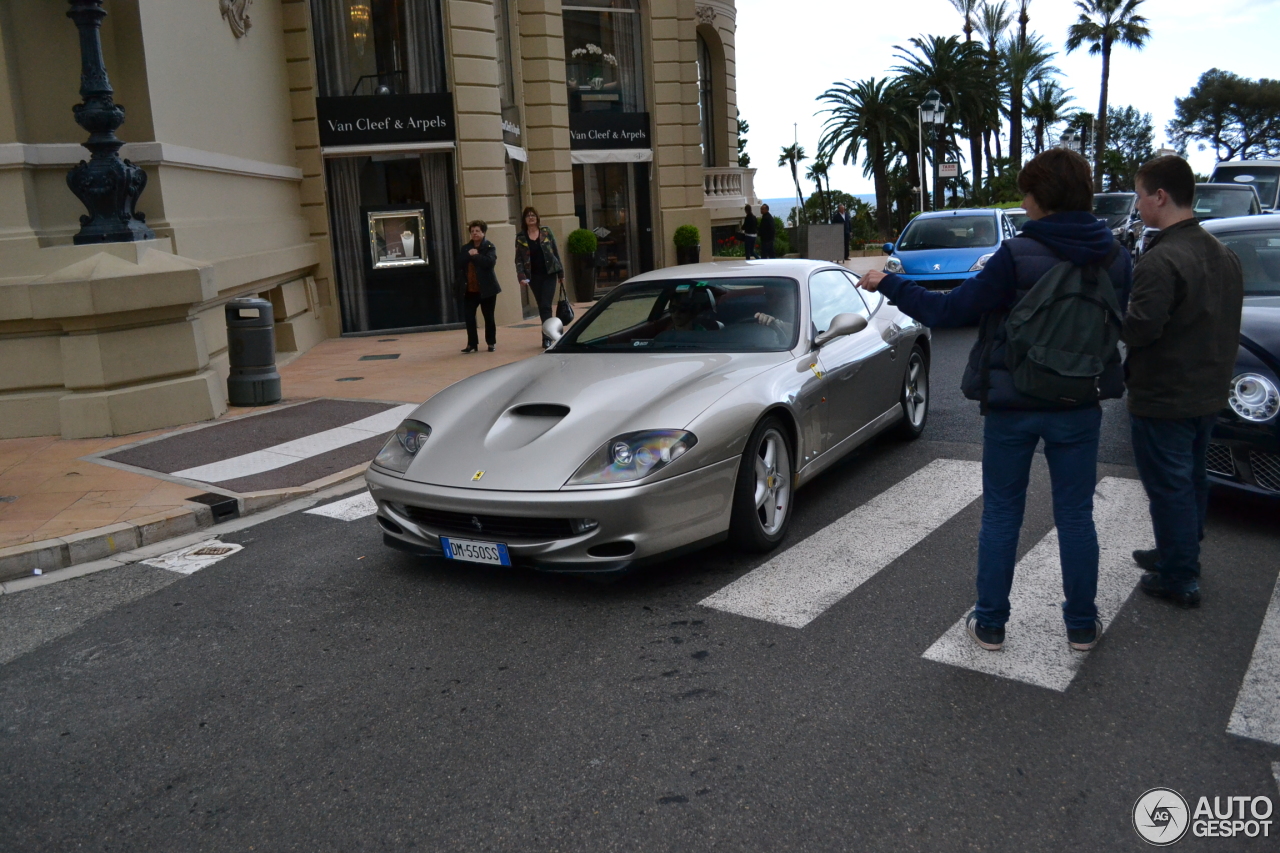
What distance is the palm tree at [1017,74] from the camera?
60844mm

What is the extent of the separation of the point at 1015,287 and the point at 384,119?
1550cm

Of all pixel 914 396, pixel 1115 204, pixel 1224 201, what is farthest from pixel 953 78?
pixel 914 396

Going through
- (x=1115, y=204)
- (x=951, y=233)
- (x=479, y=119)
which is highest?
(x=479, y=119)

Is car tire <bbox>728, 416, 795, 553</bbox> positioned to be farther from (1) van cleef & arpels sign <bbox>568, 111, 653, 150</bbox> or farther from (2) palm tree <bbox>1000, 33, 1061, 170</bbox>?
(2) palm tree <bbox>1000, 33, 1061, 170</bbox>

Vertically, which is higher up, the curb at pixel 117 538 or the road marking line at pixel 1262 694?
the curb at pixel 117 538

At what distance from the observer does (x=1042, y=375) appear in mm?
3840

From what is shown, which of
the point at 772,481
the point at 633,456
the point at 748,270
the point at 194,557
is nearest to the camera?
the point at 633,456

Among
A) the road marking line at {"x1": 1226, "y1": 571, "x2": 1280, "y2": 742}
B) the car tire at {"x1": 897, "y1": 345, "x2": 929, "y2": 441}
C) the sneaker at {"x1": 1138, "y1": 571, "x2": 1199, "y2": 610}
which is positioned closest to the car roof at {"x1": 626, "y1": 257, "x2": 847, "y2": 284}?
the car tire at {"x1": 897, "y1": 345, "x2": 929, "y2": 441}

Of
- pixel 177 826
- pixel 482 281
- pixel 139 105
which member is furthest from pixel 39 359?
pixel 177 826

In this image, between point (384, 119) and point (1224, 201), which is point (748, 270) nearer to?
point (384, 119)

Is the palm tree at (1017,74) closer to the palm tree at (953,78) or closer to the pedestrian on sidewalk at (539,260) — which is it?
the palm tree at (953,78)

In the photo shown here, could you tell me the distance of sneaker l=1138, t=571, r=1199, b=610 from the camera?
4578mm

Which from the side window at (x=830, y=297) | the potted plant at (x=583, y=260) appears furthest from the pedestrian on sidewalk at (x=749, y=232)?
the side window at (x=830, y=297)

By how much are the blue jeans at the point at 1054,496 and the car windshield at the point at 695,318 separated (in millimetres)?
2143
